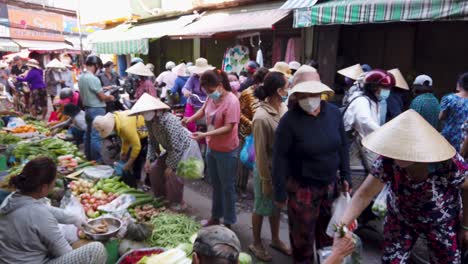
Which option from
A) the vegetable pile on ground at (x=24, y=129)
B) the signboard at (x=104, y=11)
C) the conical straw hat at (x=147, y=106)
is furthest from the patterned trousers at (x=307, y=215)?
the signboard at (x=104, y=11)

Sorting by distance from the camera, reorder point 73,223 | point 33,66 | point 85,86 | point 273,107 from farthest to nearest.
Result: point 33,66
point 85,86
point 273,107
point 73,223

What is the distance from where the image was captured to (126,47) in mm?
13344

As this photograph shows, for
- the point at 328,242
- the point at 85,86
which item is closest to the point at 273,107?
the point at 328,242

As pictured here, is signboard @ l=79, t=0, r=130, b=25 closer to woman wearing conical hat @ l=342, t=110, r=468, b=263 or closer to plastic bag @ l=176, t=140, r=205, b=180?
plastic bag @ l=176, t=140, r=205, b=180

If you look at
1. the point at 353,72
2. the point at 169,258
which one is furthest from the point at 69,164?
the point at 353,72

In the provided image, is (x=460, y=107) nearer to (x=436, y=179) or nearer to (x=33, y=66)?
(x=436, y=179)

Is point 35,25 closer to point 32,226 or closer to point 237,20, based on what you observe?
point 237,20

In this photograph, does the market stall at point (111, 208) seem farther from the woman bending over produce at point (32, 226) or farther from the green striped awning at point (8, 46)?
the green striped awning at point (8, 46)

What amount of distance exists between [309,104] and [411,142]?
3.05 feet

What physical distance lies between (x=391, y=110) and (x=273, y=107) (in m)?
1.98

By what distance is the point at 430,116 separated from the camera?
15.6ft

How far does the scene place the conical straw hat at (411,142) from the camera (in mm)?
1898

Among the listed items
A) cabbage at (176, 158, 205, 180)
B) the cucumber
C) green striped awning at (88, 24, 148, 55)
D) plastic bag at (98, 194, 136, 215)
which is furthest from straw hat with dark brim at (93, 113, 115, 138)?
green striped awning at (88, 24, 148, 55)

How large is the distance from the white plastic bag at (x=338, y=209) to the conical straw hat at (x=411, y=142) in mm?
899
